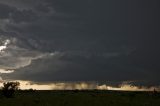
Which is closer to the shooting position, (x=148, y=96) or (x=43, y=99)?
(x=43, y=99)

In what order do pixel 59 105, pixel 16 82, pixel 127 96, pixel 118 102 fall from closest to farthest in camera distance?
1. pixel 59 105
2. pixel 118 102
3. pixel 127 96
4. pixel 16 82

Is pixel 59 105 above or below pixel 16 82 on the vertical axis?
below

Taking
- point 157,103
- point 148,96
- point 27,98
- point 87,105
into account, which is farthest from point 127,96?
point 27,98

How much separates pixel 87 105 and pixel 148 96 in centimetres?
1572

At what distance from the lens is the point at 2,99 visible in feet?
201

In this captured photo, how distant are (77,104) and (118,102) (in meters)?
6.70

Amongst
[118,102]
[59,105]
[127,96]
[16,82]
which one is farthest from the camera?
[16,82]

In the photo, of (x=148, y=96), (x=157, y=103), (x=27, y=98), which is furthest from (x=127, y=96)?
(x=27, y=98)

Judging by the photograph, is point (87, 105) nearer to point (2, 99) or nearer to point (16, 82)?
point (2, 99)

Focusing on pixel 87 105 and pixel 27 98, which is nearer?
pixel 87 105

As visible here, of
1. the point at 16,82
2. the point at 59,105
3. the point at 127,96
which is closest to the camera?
the point at 59,105

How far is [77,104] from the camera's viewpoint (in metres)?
57.4

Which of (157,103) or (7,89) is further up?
(7,89)

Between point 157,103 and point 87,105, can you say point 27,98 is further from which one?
point 157,103
